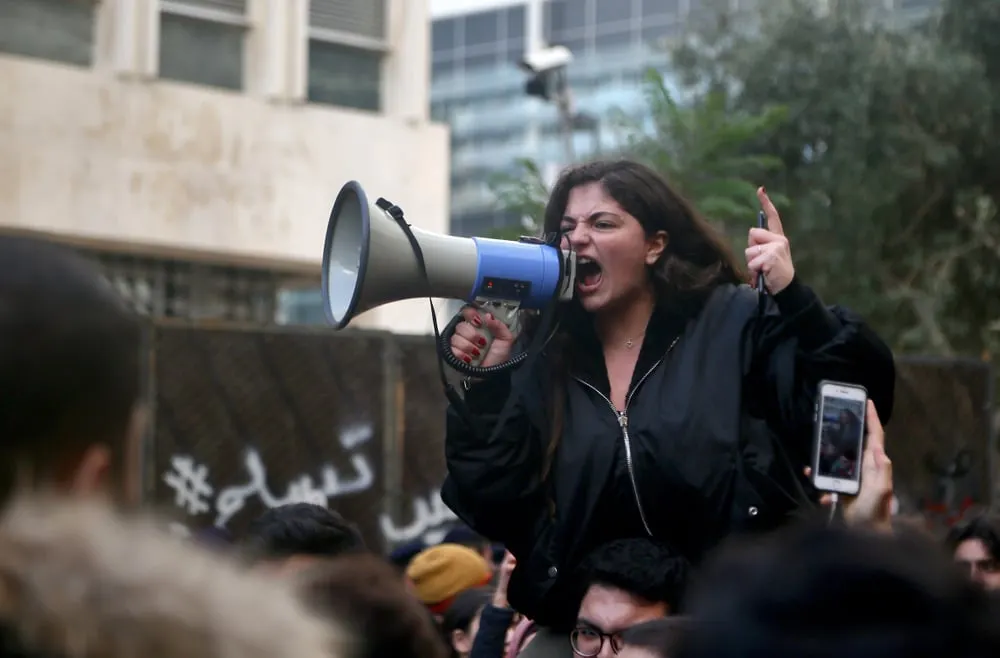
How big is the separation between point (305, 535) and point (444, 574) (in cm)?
218

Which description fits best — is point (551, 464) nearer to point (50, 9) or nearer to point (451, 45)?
point (50, 9)

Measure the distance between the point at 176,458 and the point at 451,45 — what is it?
217 feet

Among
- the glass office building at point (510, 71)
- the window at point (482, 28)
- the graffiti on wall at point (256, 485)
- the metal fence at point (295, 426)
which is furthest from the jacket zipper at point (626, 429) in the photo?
the window at point (482, 28)

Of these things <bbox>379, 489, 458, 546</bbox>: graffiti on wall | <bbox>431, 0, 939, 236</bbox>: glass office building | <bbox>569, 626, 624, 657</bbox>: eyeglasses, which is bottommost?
<bbox>379, 489, 458, 546</bbox>: graffiti on wall

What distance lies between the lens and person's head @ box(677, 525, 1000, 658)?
57.4 inches

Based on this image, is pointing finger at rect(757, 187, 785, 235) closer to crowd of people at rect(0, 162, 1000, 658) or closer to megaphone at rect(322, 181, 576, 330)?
crowd of people at rect(0, 162, 1000, 658)

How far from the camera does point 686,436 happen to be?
145 inches

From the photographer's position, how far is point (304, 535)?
4375 mm

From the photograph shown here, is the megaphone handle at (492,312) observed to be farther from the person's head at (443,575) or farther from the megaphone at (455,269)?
the person's head at (443,575)

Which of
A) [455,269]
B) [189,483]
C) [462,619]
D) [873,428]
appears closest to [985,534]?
[462,619]

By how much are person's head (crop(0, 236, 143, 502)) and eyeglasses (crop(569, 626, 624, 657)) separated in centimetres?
224

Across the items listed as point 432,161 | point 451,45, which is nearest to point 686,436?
point 432,161

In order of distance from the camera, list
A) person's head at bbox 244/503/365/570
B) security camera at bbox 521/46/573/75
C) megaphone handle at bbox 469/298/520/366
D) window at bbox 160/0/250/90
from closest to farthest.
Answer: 1. megaphone handle at bbox 469/298/520/366
2. person's head at bbox 244/503/365/570
3. window at bbox 160/0/250/90
4. security camera at bbox 521/46/573/75

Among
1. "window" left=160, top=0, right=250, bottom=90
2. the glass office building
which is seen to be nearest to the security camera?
"window" left=160, top=0, right=250, bottom=90
